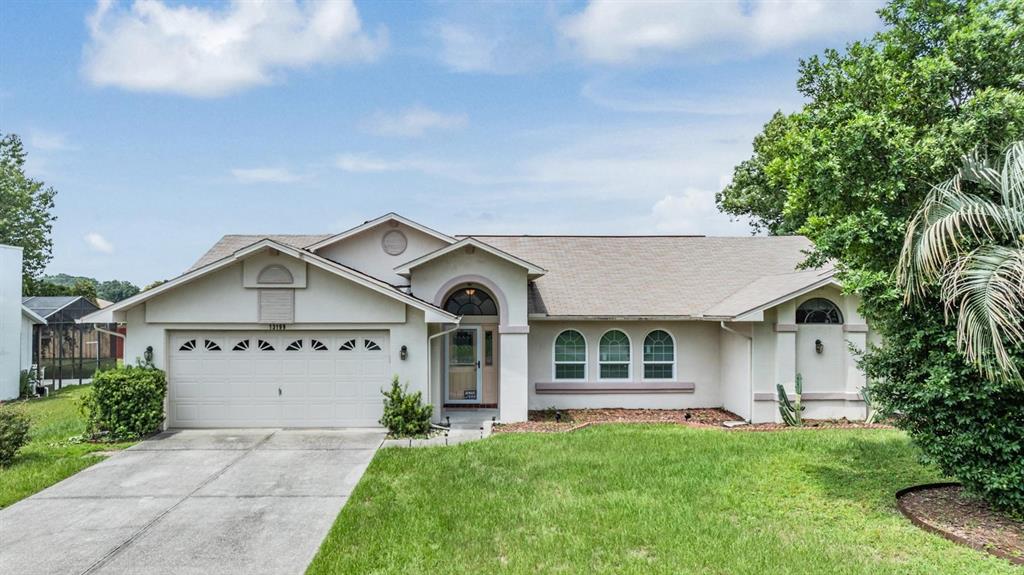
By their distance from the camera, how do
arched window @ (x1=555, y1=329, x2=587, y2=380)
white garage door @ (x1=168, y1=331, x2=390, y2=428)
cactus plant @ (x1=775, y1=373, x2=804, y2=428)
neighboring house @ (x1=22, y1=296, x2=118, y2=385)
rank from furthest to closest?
neighboring house @ (x1=22, y1=296, x2=118, y2=385) → arched window @ (x1=555, y1=329, x2=587, y2=380) → cactus plant @ (x1=775, y1=373, x2=804, y2=428) → white garage door @ (x1=168, y1=331, x2=390, y2=428)

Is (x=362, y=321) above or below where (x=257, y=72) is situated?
below

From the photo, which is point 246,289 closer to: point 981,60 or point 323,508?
point 323,508

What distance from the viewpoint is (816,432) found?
12.1 meters

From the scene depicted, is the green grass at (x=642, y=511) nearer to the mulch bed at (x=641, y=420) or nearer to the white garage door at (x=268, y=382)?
the mulch bed at (x=641, y=420)

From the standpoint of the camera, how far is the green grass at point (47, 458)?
8.77 m

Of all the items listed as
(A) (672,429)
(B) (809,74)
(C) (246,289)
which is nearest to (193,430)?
(C) (246,289)

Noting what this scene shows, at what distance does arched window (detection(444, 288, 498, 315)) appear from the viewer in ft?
47.8

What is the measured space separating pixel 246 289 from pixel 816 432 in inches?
501

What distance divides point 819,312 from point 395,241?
1106cm

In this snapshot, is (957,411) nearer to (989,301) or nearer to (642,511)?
(989,301)

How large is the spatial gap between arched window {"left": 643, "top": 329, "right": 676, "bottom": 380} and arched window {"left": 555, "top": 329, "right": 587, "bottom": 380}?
1.70m

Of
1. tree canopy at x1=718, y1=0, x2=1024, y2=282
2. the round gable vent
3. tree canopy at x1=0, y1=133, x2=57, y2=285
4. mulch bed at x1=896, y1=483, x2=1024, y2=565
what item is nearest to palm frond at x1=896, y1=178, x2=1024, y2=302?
tree canopy at x1=718, y1=0, x2=1024, y2=282

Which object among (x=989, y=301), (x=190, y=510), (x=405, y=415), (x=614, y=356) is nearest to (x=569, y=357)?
(x=614, y=356)

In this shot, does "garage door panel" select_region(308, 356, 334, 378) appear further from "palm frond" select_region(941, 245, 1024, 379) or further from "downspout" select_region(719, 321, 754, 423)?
"palm frond" select_region(941, 245, 1024, 379)
